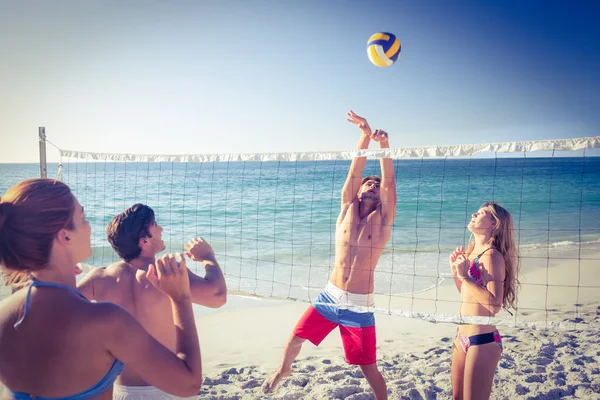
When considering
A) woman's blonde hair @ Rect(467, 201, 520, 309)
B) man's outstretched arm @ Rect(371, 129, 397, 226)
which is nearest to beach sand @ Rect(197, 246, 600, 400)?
woman's blonde hair @ Rect(467, 201, 520, 309)

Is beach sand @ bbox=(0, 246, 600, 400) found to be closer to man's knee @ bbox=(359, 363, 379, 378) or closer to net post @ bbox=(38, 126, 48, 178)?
man's knee @ bbox=(359, 363, 379, 378)


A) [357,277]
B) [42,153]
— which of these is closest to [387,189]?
[357,277]

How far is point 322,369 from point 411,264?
515 centimetres

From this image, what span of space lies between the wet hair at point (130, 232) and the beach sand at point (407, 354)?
2.17 m

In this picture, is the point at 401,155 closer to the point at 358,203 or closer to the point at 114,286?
the point at 358,203

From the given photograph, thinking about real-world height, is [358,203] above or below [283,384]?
above

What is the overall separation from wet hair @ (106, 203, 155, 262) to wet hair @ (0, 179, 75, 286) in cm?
89

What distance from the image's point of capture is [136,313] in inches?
88.7

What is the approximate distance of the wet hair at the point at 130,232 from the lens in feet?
7.58

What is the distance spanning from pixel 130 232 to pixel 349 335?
6.46ft

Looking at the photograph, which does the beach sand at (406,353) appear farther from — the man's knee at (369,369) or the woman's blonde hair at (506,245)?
the man's knee at (369,369)

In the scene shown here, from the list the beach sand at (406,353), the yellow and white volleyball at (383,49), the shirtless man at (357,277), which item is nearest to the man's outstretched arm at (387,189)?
the shirtless man at (357,277)

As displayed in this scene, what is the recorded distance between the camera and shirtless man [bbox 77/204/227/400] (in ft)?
7.09

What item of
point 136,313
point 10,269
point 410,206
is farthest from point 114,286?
point 410,206
